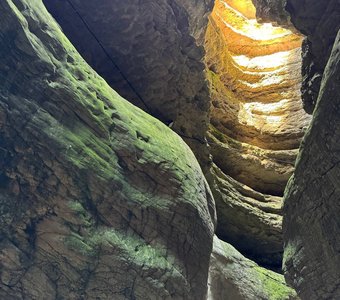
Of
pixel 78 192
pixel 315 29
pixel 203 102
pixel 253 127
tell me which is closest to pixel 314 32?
pixel 315 29

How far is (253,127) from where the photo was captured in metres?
16.1

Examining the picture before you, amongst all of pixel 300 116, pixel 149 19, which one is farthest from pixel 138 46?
pixel 300 116

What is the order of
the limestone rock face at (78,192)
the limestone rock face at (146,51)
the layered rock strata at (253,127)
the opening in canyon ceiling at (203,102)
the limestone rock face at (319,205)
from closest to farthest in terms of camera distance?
1. the limestone rock face at (78,192)
2. the limestone rock face at (319,205)
3. the limestone rock face at (146,51)
4. the opening in canyon ceiling at (203,102)
5. the layered rock strata at (253,127)

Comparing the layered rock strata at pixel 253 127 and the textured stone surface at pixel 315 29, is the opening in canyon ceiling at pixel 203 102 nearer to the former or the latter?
the layered rock strata at pixel 253 127

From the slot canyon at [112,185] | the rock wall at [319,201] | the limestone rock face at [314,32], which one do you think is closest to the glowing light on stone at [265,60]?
the slot canyon at [112,185]

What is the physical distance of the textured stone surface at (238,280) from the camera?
7.60m

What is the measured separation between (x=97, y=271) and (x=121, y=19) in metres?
6.46

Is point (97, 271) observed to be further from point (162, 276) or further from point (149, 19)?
point (149, 19)

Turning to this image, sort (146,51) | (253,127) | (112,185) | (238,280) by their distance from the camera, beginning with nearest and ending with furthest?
(112,185)
(238,280)
(146,51)
(253,127)

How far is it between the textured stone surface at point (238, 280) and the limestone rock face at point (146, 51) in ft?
10.8

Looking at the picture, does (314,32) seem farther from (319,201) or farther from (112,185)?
(112,185)

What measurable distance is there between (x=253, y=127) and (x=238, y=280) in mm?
8946

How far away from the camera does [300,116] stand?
52.7 feet

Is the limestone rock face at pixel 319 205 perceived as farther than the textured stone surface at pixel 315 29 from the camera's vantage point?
No
